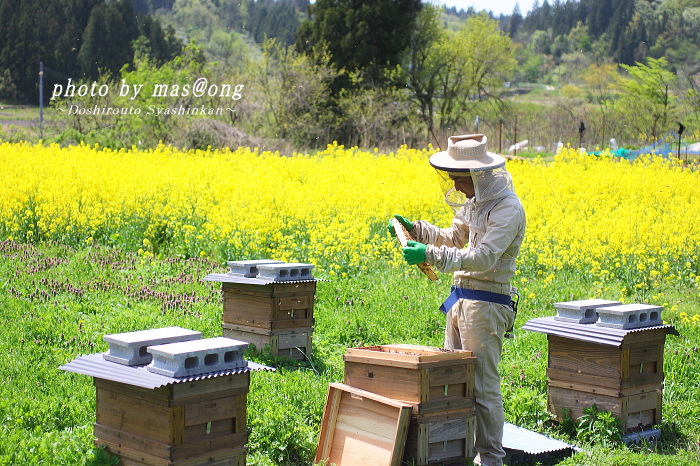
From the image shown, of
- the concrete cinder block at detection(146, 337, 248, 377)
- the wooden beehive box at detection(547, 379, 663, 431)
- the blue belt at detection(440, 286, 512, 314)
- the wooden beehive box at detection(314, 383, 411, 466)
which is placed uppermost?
the blue belt at detection(440, 286, 512, 314)

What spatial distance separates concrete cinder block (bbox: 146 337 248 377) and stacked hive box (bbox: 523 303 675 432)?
249cm

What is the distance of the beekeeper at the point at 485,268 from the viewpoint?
14.6 feet

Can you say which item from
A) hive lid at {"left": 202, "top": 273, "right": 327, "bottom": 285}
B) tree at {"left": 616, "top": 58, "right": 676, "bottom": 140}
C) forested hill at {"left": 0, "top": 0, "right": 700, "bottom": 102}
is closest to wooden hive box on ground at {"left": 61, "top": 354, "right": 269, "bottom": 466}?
hive lid at {"left": 202, "top": 273, "right": 327, "bottom": 285}

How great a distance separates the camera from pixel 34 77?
169 ft

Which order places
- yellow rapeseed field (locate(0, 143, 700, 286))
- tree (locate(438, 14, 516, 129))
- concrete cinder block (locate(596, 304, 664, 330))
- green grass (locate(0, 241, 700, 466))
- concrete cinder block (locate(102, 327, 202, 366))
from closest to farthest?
concrete cinder block (locate(102, 327, 202, 366))
green grass (locate(0, 241, 700, 466))
concrete cinder block (locate(596, 304, 664, 330))
yellow rapeseed field (locate(0, 143, 700, 286))
tree (locate(438, 14, 516, 129))

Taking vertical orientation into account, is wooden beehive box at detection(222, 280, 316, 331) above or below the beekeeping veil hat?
below

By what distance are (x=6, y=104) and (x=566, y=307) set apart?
2062 inches

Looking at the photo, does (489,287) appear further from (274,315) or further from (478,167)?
(274,315)

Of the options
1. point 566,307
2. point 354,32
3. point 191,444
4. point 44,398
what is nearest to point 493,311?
point 566,307

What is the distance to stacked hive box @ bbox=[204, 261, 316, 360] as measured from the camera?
641cm

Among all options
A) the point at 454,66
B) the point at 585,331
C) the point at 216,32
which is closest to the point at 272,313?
the point at 585,331

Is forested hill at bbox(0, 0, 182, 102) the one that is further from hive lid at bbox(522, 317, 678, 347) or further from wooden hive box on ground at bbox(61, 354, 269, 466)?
wooden hive box on ground at bbox(61, 354, 269, 466)

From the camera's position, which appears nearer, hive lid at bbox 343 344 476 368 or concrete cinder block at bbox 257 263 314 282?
hive lid at bbox 343 344 476 368

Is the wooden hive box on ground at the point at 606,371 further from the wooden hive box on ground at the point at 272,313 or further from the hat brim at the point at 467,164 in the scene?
the wooden hive box on ground at the point at 272,313
